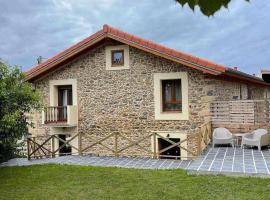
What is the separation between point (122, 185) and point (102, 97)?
23.7 feet

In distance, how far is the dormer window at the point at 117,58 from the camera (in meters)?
15.8

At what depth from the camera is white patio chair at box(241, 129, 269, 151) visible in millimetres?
12945

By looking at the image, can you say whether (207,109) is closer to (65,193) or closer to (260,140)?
(260,140)

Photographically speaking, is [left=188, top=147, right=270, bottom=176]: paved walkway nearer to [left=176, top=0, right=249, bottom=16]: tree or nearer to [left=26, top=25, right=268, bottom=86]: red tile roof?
[left=26, top=25, right=268, bottom=86]: red tile roof

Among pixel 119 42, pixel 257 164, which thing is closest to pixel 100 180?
pixel 257 164

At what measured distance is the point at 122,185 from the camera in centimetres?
949

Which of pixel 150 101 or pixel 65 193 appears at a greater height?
pixel 150 101

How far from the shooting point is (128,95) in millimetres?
15586

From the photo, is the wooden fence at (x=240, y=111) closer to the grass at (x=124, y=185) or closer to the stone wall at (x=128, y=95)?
the stone wall at (x=128, y=95)

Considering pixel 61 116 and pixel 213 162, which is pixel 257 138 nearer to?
pixel 213 162

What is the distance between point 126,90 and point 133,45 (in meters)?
2.17

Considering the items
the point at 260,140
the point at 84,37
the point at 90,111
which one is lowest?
the point at 260,140

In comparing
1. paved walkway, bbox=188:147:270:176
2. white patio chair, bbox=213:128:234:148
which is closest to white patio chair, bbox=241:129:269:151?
paved walkway, bbox=188:147:270:176

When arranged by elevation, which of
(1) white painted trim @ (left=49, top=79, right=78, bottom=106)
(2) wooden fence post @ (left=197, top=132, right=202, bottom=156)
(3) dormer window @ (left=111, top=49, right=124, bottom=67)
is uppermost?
(3) dormer window @ (left=111, top=49, right=124, bottom=67)
